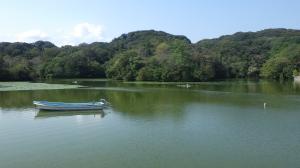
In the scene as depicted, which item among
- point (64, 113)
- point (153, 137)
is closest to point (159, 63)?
point (64, 113)

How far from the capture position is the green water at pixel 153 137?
13.2 meters

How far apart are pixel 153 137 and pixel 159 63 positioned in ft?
167

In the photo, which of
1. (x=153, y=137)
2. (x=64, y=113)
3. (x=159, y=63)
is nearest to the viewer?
(x=153, y=137)

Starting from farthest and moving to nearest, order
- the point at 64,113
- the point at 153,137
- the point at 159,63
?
the point at 159,63 → the point at 64,113 → the point at 153,137

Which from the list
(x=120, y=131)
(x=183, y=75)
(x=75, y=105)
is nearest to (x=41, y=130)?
(x=120, y=131)

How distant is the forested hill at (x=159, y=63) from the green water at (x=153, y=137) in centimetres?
3828

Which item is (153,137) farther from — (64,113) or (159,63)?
(159,63)

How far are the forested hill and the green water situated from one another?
126 ft

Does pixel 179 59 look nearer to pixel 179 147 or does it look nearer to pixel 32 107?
pixel 32 107

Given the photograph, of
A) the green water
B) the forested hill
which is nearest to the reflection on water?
the green water

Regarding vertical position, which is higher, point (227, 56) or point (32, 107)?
point (227, 56)

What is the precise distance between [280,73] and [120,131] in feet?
203

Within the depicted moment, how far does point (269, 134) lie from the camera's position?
17.7m

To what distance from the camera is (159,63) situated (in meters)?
67.6
